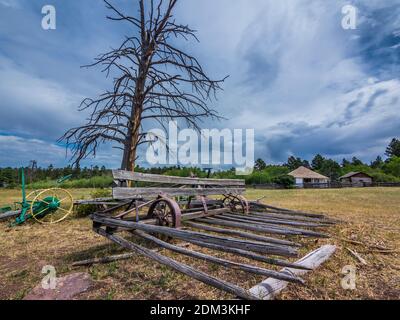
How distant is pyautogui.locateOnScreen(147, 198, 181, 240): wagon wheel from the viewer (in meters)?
5.46

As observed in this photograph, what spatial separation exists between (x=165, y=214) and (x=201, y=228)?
3.04 feet

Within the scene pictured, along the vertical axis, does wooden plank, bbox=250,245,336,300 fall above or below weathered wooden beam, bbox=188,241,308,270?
below

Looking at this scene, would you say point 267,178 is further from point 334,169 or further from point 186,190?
point 186,190

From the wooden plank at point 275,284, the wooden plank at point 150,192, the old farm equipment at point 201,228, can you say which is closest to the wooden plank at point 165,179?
the old farm equipment at point 201,228

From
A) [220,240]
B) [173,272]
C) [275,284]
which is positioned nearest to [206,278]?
[220,240]

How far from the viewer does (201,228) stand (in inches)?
243

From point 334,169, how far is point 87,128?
94232 millimetres

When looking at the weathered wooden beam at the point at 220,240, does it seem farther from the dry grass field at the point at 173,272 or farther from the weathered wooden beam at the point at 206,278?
the dry grass field at the point at 173,272

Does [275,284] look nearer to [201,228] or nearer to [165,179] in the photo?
[201,228]

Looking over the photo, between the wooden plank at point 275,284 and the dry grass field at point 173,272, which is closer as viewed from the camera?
the wooden plank at point 275,284

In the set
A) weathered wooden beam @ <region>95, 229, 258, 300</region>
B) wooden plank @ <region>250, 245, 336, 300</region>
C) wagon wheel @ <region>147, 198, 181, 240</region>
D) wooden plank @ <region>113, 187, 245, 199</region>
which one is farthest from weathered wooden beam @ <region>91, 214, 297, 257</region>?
wagon wheel @ <region>147, 198, 181, 240</region>

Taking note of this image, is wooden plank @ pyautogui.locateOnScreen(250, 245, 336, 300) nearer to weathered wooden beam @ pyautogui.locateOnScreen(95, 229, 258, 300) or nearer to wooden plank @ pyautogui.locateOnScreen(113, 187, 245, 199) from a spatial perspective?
weathered wooden beam @ pyautogui.locateOnScreen(95, 229, 258, 300)

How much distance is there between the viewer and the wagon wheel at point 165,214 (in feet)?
17.9

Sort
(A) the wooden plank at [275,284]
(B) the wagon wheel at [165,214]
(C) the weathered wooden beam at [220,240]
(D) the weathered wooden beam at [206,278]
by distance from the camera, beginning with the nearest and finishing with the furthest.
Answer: (D) the weathered wooden beam at [206,278], (A) the wooden plank at [275,284], (C) the weathered wooden beam at [220,240], (B) the wagon wheel at [165,214]
